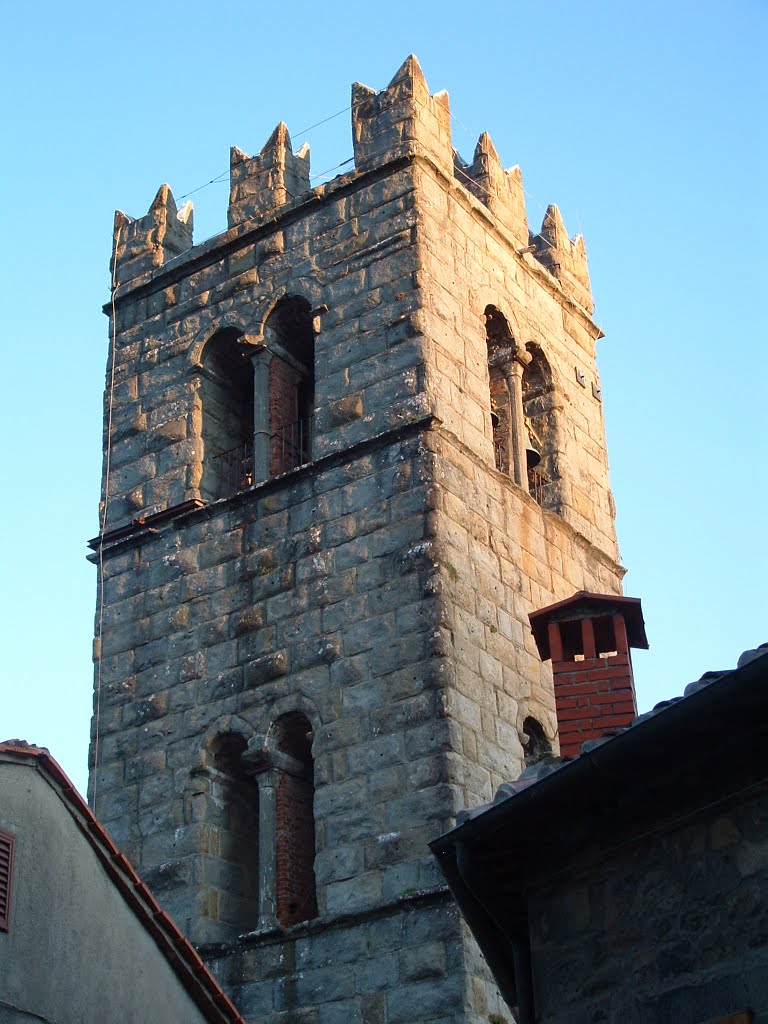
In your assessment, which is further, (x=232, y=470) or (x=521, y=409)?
(x=521, y=409)

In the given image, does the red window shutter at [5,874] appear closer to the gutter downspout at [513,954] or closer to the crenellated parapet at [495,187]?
the gutter downspout at [513,954]

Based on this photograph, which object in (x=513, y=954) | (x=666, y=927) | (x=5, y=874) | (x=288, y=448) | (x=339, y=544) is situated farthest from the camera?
(x=288, y=448)

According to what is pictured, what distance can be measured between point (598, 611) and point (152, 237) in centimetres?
878

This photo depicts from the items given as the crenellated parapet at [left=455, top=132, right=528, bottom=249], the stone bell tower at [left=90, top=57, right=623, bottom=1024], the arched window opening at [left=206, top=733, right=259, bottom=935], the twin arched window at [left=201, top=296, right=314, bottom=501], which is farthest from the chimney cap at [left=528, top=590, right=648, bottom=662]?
the crenellated parapet at [left=455, top=132, right=528, bottom=249]

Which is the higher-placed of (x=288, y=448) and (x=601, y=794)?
(x=288, y=448)

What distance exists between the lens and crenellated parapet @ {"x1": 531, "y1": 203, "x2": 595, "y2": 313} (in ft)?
76.7

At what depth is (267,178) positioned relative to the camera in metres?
21.9

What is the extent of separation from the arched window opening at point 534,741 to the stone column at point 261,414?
3720mm

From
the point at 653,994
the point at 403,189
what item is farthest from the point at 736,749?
the point at 403,189

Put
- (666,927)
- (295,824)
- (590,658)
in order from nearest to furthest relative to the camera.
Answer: (666,927), (590,658), (295,824)

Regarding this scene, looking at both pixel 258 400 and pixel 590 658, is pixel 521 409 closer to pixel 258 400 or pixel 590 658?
pixel 258 400

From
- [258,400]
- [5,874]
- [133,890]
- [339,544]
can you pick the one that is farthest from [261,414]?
[5,874]

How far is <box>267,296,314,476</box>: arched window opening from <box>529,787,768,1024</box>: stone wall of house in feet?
34.4

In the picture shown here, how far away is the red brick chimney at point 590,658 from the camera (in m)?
15.5
